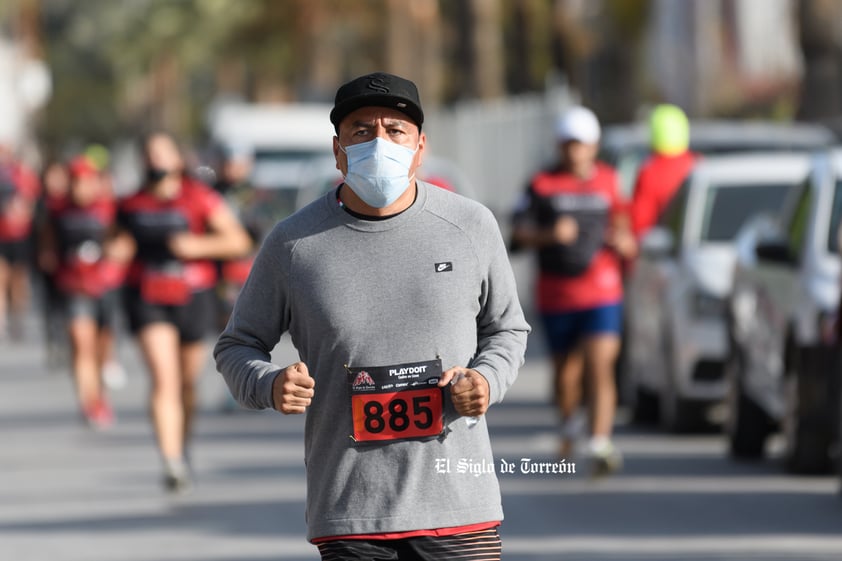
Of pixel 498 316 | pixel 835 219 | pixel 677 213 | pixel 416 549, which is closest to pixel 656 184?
pixel 677 213

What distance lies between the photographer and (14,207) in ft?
90.6

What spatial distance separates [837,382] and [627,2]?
28.4 m

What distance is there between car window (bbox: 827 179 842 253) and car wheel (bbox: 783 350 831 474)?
0.66 metres

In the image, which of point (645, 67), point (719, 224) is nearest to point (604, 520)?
point (719, 224)

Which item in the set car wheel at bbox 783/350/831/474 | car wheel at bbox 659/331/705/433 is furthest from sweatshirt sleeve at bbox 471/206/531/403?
car wheel at bbox 659/331/705/433

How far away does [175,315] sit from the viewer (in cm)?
1276

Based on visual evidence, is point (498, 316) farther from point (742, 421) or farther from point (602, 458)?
point (742, 421)

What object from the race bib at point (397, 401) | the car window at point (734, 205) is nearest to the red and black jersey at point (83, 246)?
the car window at point (734, 205)

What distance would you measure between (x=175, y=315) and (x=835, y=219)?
142 inches

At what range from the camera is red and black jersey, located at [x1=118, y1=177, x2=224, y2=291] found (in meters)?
12.9

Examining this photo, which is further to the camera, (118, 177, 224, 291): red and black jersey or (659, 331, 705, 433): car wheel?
(659, 331, 705, 433): car wheel

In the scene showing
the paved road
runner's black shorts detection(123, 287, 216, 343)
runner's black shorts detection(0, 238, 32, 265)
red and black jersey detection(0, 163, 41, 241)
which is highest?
red and black jersey detection(0, 163, 41, 241)

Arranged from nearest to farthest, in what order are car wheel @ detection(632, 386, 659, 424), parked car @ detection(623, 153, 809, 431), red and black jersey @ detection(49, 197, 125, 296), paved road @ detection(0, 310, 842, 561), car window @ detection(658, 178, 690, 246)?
paved road @ detection(0, 310, 842, 561)
parked car @ detection(623, 153, 809, 431)
car window @ detection(658, 178, 690, 246)
car wheel @ detection(632, 386, 659, 424)
red and black jersey @ detection(49, 197, 125, 296)

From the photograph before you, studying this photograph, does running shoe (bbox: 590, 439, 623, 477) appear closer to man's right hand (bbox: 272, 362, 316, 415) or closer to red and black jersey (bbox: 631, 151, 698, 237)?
red and black jersey (bbox: 631, 151, 698, 237)
